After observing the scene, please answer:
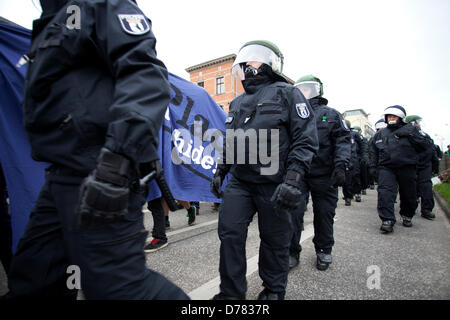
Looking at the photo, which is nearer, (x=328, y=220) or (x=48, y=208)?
(x=48, y=208)

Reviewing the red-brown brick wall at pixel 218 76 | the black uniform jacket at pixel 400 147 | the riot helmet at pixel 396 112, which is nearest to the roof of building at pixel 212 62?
the red-brown brick wall at pixel 218 76

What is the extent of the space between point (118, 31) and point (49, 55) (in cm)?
32

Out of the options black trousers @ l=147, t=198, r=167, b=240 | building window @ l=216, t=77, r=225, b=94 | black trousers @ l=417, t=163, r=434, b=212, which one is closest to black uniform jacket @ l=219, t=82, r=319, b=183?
black trousers @ l=147, t=198, r=167, b=240

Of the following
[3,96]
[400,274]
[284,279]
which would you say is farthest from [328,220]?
[3,96]

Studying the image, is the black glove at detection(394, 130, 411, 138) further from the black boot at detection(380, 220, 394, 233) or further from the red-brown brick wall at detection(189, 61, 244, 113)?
the red-brown brick wall at detection(189, 61, 244, 113)

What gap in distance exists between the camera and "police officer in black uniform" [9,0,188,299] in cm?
82

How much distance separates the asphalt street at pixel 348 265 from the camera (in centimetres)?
196

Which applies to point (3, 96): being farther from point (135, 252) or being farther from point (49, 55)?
point (135, 252)

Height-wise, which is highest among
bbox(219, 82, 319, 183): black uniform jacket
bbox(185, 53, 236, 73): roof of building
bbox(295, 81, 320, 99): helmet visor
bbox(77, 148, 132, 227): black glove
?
bbox(185, 53, 236, 73): roof of building

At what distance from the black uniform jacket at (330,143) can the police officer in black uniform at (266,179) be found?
94 centimetres

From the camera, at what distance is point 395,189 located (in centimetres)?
389

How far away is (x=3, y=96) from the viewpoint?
2051 mm

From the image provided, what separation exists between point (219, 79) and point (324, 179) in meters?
28.3

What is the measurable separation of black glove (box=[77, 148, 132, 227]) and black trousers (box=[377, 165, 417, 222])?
4221 millimetres
